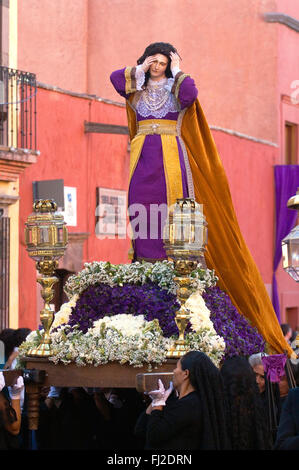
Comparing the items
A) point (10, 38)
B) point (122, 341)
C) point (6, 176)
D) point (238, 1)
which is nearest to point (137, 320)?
point (122, 341)

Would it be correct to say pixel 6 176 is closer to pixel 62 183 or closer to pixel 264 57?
pixel 62 183

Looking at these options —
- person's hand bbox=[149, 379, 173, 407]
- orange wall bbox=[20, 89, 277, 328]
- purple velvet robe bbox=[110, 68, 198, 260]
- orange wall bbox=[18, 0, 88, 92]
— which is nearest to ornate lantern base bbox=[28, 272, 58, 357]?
purple velvet robe bbox=[110, 68, 198, 260]

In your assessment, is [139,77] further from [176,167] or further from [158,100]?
[176,167]

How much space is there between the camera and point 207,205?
6.64 m

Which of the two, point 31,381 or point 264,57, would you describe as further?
point 264,57

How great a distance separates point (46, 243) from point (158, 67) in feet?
4.33

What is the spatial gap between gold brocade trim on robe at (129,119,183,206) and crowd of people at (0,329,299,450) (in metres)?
1.10

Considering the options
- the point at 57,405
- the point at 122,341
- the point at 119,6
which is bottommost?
the point at 57,405

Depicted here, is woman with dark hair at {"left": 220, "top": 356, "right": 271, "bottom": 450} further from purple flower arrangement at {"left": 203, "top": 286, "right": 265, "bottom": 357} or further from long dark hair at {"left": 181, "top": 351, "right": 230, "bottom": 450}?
purple flower arrangement at {"left": 203, "top": 286, "right": 265, "bottom": 357}

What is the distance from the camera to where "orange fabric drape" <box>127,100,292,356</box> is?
21.8 feet

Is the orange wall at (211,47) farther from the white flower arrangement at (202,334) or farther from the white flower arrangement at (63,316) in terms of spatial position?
the white flower arrangement at (202,334)

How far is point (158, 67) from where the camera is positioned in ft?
21.5
